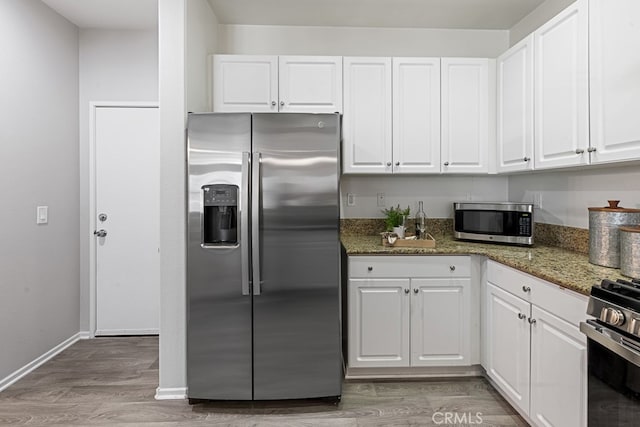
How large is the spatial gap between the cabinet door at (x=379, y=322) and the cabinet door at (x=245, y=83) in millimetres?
1485

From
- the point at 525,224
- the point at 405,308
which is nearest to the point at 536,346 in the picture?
the point at 405,308

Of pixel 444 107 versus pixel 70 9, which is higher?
pixel 70 9

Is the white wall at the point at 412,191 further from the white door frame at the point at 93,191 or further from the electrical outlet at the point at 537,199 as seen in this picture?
the white door frame at the point at 93,191

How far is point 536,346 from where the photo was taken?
185 cm

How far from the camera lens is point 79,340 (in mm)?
3309

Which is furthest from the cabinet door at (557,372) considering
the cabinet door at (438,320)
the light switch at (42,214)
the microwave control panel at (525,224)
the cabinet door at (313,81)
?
the light switch at (42,214)

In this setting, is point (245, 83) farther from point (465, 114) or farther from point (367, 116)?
point (465, 114)

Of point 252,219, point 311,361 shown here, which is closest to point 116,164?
point 252,219

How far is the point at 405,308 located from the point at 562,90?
158 cm

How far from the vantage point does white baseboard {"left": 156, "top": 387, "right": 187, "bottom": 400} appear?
2.33 m

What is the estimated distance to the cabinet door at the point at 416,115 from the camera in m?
2.78

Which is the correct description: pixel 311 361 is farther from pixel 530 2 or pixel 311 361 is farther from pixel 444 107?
pixel 530 2

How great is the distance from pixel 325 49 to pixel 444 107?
1109 mm

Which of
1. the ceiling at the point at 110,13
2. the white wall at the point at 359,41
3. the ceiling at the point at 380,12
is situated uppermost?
the ceiling at the point at 110,13
